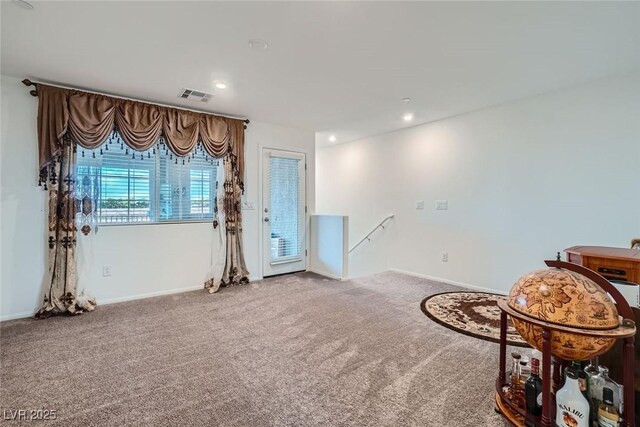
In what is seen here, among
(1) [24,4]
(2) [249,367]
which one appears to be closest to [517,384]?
(2) [249,367]

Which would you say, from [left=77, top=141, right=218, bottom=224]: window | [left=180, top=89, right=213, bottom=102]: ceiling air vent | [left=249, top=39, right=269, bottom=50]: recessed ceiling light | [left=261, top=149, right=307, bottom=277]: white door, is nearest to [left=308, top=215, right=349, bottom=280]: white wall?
[left=261, top=149, right=307, bottom=277]: white door

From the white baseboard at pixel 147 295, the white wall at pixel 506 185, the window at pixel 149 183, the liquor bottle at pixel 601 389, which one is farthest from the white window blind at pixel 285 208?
the liquor bottle at pixel 601 389

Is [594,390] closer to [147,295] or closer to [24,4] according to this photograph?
[24,4]

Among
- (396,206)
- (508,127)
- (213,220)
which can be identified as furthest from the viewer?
(396,206)

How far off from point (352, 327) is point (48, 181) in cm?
350

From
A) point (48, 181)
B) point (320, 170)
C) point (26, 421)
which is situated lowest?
point (26, 421)

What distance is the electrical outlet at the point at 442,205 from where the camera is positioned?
4.53 meters

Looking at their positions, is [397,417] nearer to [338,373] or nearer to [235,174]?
[338,373]

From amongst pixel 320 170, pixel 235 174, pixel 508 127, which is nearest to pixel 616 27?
pixel 508 127

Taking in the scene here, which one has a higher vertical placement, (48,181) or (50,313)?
(48,181)

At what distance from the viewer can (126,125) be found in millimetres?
3506

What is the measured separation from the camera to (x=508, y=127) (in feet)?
12.6

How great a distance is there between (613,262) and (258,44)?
3.01 meters

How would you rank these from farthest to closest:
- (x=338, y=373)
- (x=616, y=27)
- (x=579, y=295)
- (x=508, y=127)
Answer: (x=508, y=127) < (x=616, y=27) < (x=338, y=373) < (x=579, y=295)
